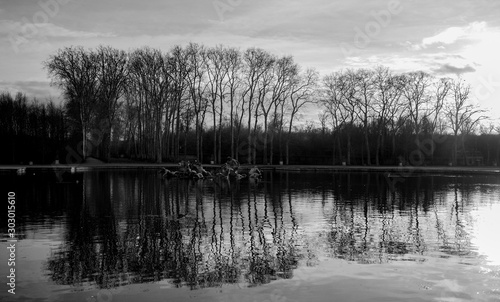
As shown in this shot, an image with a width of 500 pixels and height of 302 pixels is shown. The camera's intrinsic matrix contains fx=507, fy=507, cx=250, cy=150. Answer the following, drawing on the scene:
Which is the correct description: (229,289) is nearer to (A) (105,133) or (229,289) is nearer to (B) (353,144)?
(A) (105,133)

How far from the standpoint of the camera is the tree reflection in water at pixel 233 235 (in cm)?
1053

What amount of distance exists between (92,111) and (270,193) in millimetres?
41907

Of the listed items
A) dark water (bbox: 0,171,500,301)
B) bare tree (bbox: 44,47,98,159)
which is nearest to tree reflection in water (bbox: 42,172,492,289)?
dark water (bbox: 0,171,500,301)

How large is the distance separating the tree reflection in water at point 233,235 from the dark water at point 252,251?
0.13ft

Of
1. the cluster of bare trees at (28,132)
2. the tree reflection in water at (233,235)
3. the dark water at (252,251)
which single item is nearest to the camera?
the dark water at (252,251)

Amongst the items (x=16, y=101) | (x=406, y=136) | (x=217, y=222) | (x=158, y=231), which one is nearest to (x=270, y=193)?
(x=217, y=222)

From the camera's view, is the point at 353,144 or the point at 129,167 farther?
the point at 353,144

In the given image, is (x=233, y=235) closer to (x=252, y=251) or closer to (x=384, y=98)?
(x=252, y=251)

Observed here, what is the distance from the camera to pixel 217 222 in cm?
1692

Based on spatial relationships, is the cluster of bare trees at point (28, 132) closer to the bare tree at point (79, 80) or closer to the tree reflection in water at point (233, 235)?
the bare tree at point (79, 80)

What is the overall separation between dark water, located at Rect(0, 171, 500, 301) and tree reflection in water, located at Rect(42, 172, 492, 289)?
0.04 metres

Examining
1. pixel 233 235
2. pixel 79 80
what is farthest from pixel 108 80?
pixel 233 235

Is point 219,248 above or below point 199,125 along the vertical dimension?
below

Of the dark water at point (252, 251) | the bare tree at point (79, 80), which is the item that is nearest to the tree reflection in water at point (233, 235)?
the dark water at point (252, 251)
